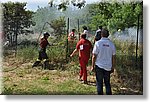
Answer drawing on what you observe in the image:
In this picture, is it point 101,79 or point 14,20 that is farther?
point 14,20

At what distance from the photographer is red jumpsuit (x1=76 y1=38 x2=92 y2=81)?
5883 millimetres

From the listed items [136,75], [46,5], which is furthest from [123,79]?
[46,5]

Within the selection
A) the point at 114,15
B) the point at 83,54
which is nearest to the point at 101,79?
the point at 83,54

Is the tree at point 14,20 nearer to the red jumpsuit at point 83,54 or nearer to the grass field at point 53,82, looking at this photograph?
the grass field at point 53,82

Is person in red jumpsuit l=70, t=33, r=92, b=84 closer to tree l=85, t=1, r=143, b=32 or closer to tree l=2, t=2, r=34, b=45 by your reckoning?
tree l=85, t=1, r=143, b=32

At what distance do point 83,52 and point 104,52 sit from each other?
288 millimetres

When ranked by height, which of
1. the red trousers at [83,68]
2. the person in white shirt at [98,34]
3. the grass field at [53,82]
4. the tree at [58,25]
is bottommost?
the grass field at [53,82]

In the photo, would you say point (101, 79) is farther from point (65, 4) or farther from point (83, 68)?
point (65, 4)

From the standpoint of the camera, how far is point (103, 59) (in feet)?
18.8

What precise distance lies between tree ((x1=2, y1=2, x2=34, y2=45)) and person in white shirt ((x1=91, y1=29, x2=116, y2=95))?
0.78 m

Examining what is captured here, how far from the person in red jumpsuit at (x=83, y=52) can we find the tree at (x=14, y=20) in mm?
565

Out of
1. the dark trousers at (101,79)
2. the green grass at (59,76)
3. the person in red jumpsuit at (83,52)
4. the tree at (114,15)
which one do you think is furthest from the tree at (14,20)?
the dark trousers at (101,79)

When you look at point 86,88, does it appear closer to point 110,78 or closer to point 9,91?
point 110,78

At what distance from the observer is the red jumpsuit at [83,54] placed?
232 inches
